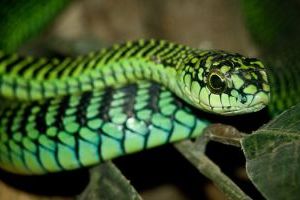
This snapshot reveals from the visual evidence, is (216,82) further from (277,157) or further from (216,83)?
(277,157)

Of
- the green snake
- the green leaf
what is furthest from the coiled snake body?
the green leaf

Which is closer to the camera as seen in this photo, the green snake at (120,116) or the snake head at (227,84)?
the snake head at (227,84)

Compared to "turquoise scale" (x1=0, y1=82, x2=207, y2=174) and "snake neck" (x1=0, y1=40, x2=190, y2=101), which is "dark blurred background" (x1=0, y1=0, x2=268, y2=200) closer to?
"turquoise scale" (x1=0, y1=82, x2=207, y2=174)

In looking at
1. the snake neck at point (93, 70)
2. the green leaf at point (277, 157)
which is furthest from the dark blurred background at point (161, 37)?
the green leaf at point (277, 157)

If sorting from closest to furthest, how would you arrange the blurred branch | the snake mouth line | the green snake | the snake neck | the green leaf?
the green leaf < the blurred branch < the snake mouth line < the green snake < the snake neck

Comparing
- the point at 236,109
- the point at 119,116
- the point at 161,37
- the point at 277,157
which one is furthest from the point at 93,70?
the point at 277,157

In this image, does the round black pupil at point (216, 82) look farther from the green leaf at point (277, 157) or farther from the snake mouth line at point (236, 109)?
the green leaf at point (277, 157)
